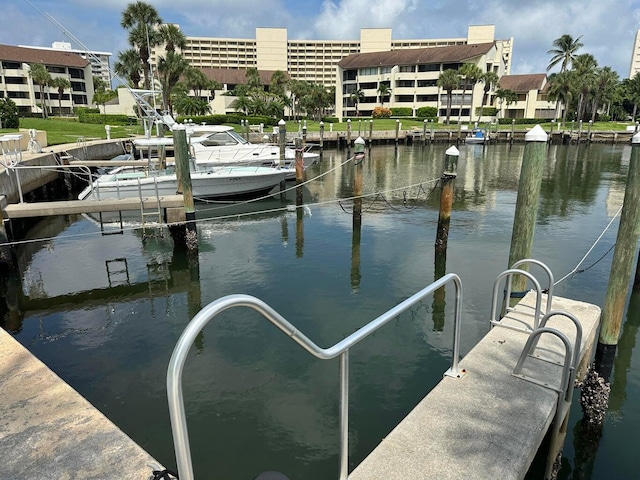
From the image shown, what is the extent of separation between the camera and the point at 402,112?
79.1 metres

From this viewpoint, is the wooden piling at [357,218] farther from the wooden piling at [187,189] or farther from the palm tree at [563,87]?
the palm tree at [563,87]

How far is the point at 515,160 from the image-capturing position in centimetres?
3719

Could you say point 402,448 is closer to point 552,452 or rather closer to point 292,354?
point 552,452

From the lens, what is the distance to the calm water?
5664 millimetres

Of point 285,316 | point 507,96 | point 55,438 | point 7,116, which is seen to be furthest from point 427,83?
point 55,438

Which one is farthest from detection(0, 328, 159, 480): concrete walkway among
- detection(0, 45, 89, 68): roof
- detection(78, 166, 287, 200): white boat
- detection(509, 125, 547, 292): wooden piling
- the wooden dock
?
detection(0, 45, 89, 68): roof

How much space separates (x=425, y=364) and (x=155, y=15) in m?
45.2

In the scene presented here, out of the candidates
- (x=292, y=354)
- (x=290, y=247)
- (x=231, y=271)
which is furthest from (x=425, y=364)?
(x=290, y=247)

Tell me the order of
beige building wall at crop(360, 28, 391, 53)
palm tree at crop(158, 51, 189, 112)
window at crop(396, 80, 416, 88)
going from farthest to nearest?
1. beige building wall at crop(360, 28, 391, 53)
2. window at crop(396, 80, 416, 88)
3. palm tree at crop(158, 51, 189, 112)

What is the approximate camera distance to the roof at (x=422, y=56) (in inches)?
2953

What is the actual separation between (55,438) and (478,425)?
342 cm

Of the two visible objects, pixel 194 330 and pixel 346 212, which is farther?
pixel 346 212

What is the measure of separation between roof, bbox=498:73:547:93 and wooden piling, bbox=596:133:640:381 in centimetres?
8295

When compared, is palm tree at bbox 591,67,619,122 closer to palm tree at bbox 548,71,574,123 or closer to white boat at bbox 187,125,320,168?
palm tree at bbox 548,71,574,123
